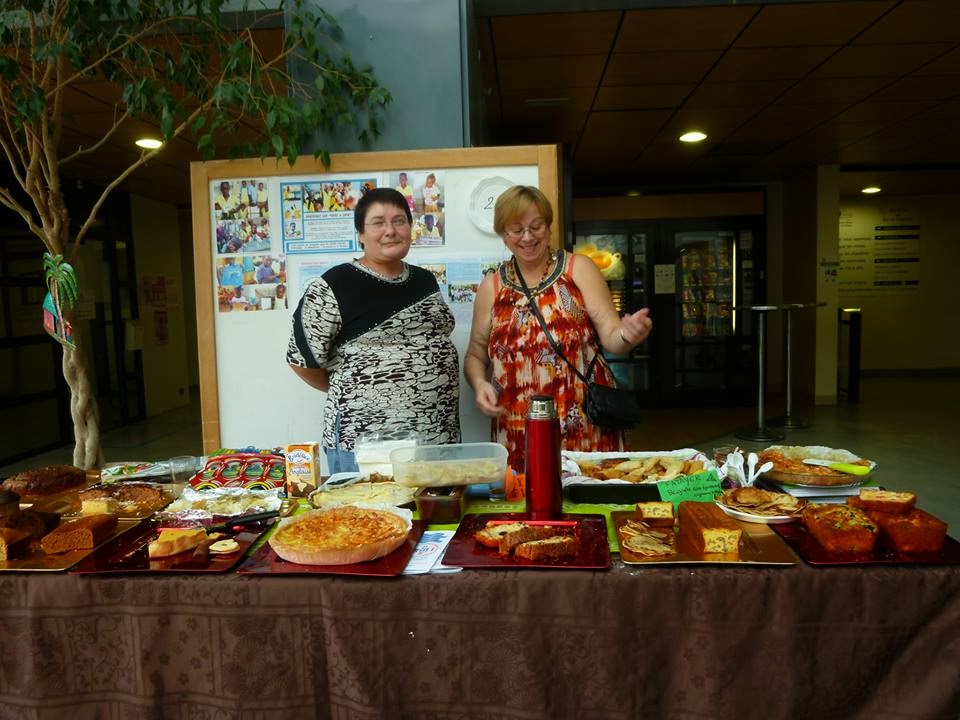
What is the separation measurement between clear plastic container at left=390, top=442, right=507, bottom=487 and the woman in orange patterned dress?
605mm

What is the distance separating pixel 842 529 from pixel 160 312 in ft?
29.1

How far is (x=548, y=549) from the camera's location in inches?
48.2

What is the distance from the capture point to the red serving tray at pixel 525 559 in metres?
1.19

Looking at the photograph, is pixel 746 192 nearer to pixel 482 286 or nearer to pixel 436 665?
pixel 482 286

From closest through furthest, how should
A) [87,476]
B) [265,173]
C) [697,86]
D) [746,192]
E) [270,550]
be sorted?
[270,550]
[87,476]
[265,173]
[697,86]
[746,192]

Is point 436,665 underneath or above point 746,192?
underneath

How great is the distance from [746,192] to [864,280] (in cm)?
330

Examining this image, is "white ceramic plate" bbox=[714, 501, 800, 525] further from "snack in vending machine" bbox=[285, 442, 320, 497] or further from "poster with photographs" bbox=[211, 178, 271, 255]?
"poster with photographs" bbox=[211, 178, 271, 255]

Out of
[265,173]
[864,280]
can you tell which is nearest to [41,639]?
[265,173]

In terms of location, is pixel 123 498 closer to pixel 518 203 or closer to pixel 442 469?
pixel 442 469

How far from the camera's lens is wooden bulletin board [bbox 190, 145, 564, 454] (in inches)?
103

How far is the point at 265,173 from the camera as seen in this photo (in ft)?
8.71

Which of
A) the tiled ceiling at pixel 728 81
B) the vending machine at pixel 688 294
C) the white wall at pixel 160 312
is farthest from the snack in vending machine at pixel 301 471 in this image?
the white wall at pixel 160 312

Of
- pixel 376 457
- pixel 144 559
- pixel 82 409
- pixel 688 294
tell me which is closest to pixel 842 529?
pixel 376 457
